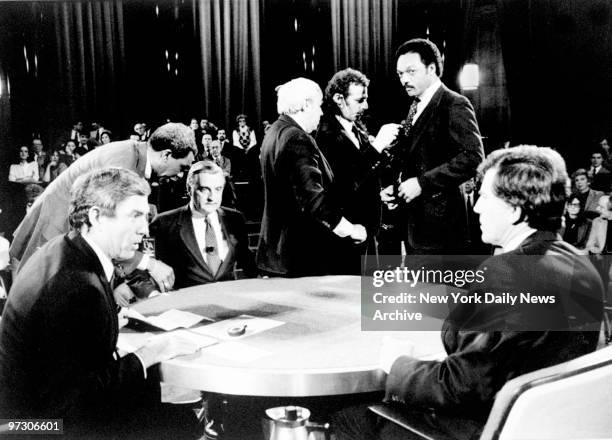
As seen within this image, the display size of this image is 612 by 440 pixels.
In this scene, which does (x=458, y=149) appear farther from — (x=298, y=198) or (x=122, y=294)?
(x=122, y=294)

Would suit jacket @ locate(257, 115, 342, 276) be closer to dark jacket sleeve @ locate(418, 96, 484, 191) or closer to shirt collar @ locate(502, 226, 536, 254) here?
dark jacket sleeve @ locate(418, 96, 484, 191)

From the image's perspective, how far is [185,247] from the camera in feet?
8.30

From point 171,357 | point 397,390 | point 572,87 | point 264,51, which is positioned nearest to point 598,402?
point 397,390

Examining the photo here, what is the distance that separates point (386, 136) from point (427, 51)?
60 centimetres

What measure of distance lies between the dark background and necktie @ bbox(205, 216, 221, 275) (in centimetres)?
108

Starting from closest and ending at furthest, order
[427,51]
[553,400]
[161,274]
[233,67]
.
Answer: [553,400], [161,274], [427,51], [233,67]

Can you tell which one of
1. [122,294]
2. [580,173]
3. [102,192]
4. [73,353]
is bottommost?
[122,294]

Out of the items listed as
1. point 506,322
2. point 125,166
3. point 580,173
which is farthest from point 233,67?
point 506,322

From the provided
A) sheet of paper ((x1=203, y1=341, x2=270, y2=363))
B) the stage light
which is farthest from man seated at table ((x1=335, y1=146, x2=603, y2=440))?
the stage light

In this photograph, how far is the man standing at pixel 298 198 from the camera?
2.60 meters

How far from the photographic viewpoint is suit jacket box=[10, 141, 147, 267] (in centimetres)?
216

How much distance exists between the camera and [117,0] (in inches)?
121

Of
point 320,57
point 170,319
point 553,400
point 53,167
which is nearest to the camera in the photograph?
point 553,400

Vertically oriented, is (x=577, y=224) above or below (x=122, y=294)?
above
